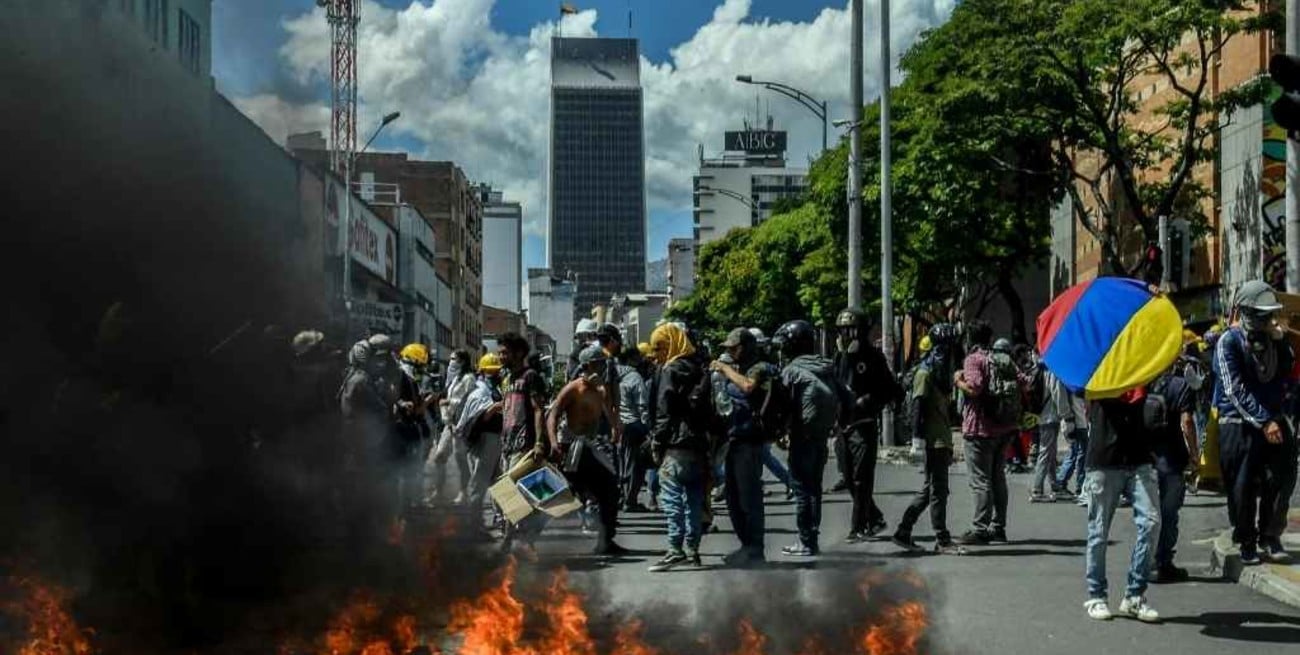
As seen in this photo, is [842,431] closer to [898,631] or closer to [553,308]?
[898,631]

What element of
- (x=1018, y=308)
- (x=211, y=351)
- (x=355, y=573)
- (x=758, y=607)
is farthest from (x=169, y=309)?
(x=1018, y=308)

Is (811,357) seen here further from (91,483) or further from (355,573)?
(91,483)

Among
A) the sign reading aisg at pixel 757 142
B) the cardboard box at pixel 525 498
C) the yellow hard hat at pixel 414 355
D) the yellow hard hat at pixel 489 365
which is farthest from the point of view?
the sign reading aisg at pixel 757 142

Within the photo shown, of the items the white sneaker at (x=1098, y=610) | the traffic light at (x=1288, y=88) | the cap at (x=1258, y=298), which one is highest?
the traffic light at (x=1288, y=88)

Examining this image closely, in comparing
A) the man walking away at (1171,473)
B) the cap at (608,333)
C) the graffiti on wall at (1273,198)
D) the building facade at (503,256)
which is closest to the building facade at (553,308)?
the building facade at (503,256)

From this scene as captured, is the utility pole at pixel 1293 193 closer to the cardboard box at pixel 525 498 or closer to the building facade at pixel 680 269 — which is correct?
the cardboard box at pixel 525 498

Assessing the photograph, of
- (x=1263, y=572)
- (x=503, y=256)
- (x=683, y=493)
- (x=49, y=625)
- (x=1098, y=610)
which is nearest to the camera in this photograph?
(x=49, y=625)

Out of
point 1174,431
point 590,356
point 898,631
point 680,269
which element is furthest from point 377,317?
point 680,269

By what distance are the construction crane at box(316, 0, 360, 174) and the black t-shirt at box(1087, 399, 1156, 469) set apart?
393 cm

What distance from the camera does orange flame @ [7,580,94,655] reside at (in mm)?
5945

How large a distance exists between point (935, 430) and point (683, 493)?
5.98 ft

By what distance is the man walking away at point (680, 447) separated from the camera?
31.1ft

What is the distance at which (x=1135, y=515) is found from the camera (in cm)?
743

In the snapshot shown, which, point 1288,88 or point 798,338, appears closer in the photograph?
point 1288,88
